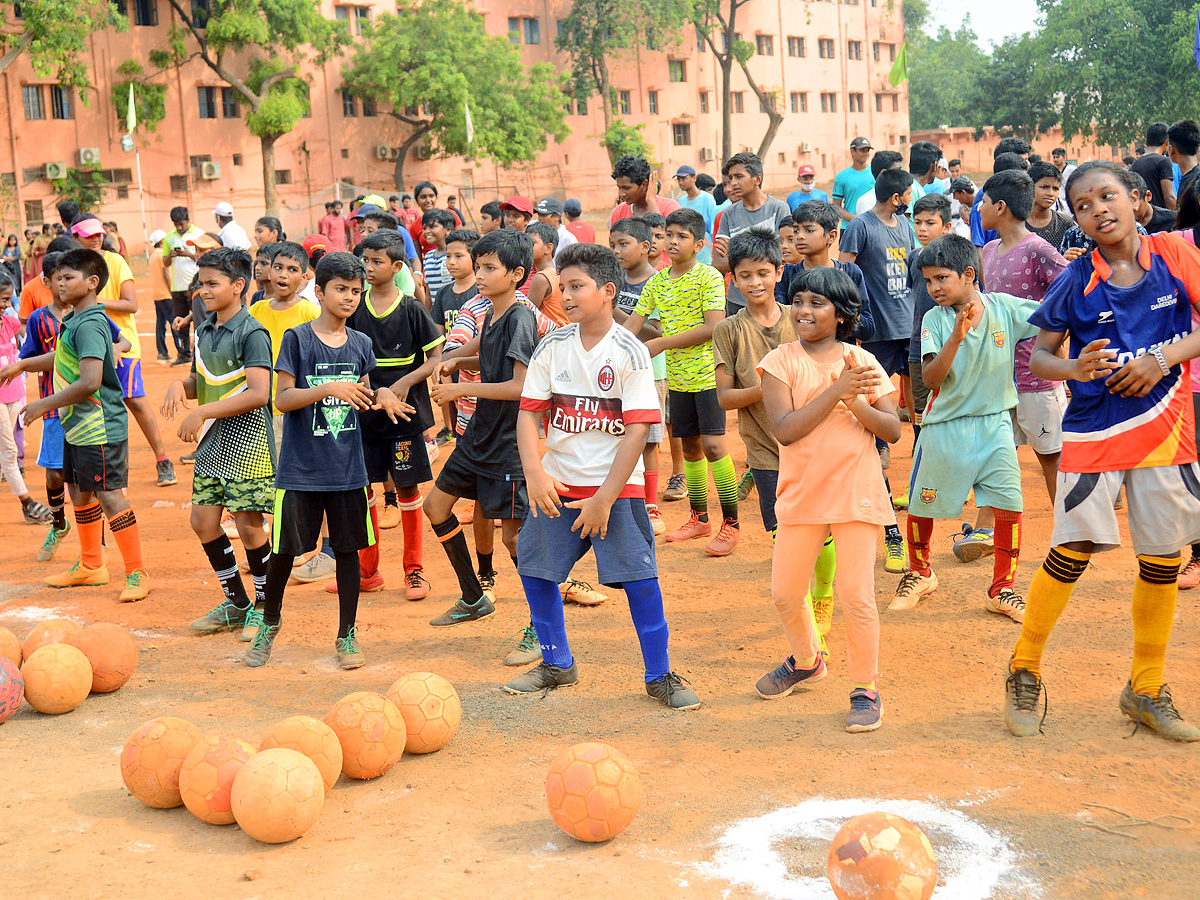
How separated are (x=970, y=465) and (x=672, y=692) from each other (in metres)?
2.02

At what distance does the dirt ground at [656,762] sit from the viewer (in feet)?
11.5

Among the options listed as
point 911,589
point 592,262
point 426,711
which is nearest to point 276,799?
point 426,711

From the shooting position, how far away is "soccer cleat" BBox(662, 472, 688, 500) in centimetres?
873

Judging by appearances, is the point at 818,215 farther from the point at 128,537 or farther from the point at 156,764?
the point at 156,764

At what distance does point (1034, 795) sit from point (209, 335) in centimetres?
472

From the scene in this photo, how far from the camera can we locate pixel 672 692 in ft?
16.0

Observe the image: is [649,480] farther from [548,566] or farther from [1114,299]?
[1114,299]

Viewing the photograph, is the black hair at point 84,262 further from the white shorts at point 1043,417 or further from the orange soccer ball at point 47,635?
the white shorts at point 1043,417

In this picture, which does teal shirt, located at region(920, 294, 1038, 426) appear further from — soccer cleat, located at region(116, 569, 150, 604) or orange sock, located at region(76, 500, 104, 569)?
orange sock, located at region(76, 500, 104, 569)

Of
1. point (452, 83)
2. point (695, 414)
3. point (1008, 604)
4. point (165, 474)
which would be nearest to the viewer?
point (1008, 604)

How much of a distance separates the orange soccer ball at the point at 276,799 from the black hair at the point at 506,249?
9.15 ft

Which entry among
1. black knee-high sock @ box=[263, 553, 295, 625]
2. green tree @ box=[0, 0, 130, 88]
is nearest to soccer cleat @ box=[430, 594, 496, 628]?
black knee-high sock @ box=[263, 553, 295, 625]

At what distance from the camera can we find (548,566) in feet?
16.0

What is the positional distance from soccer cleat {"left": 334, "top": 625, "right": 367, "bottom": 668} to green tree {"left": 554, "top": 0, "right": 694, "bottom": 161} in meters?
43.3
